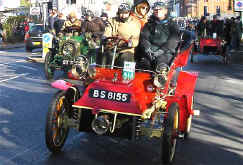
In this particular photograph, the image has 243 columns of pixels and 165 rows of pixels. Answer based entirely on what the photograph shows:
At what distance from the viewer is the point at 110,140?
6.77 meters

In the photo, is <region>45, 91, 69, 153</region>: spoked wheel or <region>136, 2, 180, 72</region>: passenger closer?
<region>45, 91, 69, 153</region>: spoked wheel

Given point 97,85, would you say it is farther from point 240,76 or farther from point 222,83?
point 240,76

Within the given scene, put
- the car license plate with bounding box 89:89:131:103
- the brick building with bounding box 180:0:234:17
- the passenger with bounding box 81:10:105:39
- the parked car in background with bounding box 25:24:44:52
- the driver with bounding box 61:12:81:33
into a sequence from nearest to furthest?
the car license plate with bounding box 89:89:131:103, the driver with bounding box 61:12:81:33, the passenger with bounding box 81:10:105:39, the parked car in background with bounding box 25:24:44:52, the brick building with bounding box 180:0:234:17

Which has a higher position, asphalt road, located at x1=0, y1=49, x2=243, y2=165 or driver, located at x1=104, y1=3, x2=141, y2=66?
driver, located at x1=104, y1=3, x2=141, y2=66

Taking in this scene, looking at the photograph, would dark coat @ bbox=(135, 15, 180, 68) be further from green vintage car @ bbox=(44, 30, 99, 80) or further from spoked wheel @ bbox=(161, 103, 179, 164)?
green vintage car @ bbox=(44, 30, 99, 80)

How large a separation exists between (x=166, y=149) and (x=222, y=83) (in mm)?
8216

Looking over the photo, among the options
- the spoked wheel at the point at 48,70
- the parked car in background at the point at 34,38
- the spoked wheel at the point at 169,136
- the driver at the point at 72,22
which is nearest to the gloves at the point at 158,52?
the spoked wheel at the point at 169,136

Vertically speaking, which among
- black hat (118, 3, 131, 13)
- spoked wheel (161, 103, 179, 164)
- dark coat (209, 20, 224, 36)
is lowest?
spoked wheel (161, 103, 179, 164)

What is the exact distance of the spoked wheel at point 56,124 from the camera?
564 centimetres

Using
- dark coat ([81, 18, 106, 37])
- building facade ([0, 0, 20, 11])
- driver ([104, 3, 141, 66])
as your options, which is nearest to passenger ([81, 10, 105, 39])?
dark coat ([81, 18, 106, 37])

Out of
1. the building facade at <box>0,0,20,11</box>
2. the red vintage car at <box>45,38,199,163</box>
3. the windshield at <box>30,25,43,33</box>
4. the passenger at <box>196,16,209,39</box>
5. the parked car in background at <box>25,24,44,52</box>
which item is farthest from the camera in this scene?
the building facade at <box>0,0,20,11</box>

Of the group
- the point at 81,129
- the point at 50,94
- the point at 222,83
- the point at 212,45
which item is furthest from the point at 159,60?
the point at 212,45

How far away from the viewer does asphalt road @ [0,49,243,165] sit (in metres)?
5.86

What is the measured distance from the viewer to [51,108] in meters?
5.70
